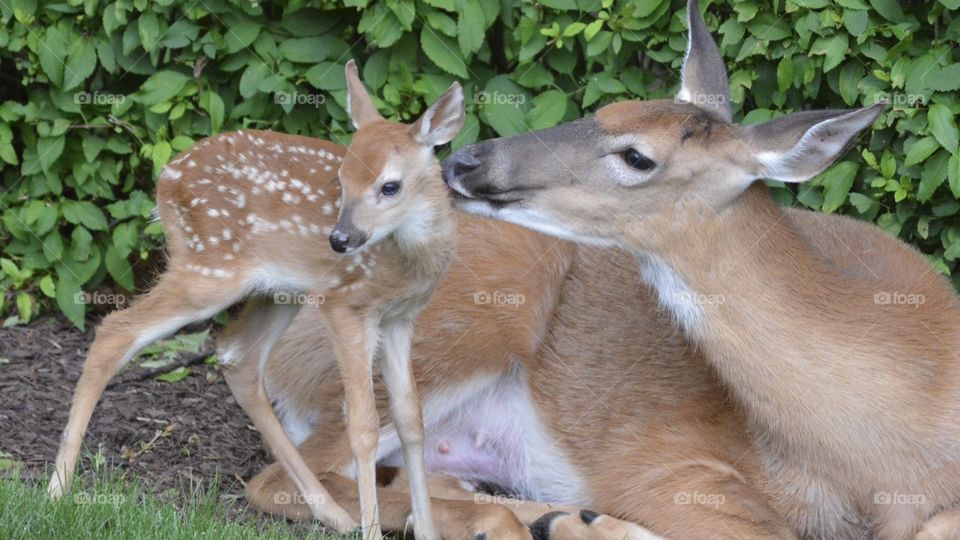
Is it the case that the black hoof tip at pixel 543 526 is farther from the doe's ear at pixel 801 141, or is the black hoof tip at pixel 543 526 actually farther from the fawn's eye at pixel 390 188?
the doe's ear at pixel 801 141

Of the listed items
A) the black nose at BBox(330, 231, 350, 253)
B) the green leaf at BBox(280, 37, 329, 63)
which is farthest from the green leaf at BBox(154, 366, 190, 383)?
the black nose at BBox(330, 231, 350, 253)

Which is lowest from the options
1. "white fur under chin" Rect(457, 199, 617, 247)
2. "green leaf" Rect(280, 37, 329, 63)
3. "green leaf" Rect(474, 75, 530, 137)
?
"green leaf" Rect(474, 75, 530, 137)

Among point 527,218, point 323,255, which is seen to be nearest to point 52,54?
point 323,255

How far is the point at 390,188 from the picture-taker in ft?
16.4

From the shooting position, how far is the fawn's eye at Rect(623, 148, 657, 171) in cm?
488

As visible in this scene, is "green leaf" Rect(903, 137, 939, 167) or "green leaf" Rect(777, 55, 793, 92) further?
"green leaf" Rect(777, 55, 793, 92)

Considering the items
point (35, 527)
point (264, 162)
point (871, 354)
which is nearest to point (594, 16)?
point (264, 162)

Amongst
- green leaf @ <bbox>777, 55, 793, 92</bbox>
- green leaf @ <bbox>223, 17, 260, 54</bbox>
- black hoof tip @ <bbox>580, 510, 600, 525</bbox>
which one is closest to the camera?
black hoof tip @ <bbox>580, 510, 600, 525</bbox>

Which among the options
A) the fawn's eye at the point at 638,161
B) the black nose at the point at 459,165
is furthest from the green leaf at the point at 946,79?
the black nose at the point at 459,165

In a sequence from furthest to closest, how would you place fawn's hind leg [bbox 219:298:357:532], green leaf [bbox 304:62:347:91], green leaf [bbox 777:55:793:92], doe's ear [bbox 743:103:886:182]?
1. green leaf [bbox 304:62:347:91]
2. green leaf [bbox 777:55:793:92]
3. fawn's hind leg [bbox 219:298:357:532]
4. doe's ear [bbox 743:103:886:182]

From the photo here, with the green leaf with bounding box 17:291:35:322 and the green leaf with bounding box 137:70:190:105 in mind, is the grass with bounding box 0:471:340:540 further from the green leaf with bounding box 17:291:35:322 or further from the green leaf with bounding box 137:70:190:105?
the green leaf with bounding box 137:70:190:105

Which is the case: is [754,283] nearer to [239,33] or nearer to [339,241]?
[339,241]

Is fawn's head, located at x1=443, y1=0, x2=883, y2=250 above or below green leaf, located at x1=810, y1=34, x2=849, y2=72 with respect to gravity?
above

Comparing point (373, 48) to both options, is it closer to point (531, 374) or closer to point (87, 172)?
point (87, 172)
